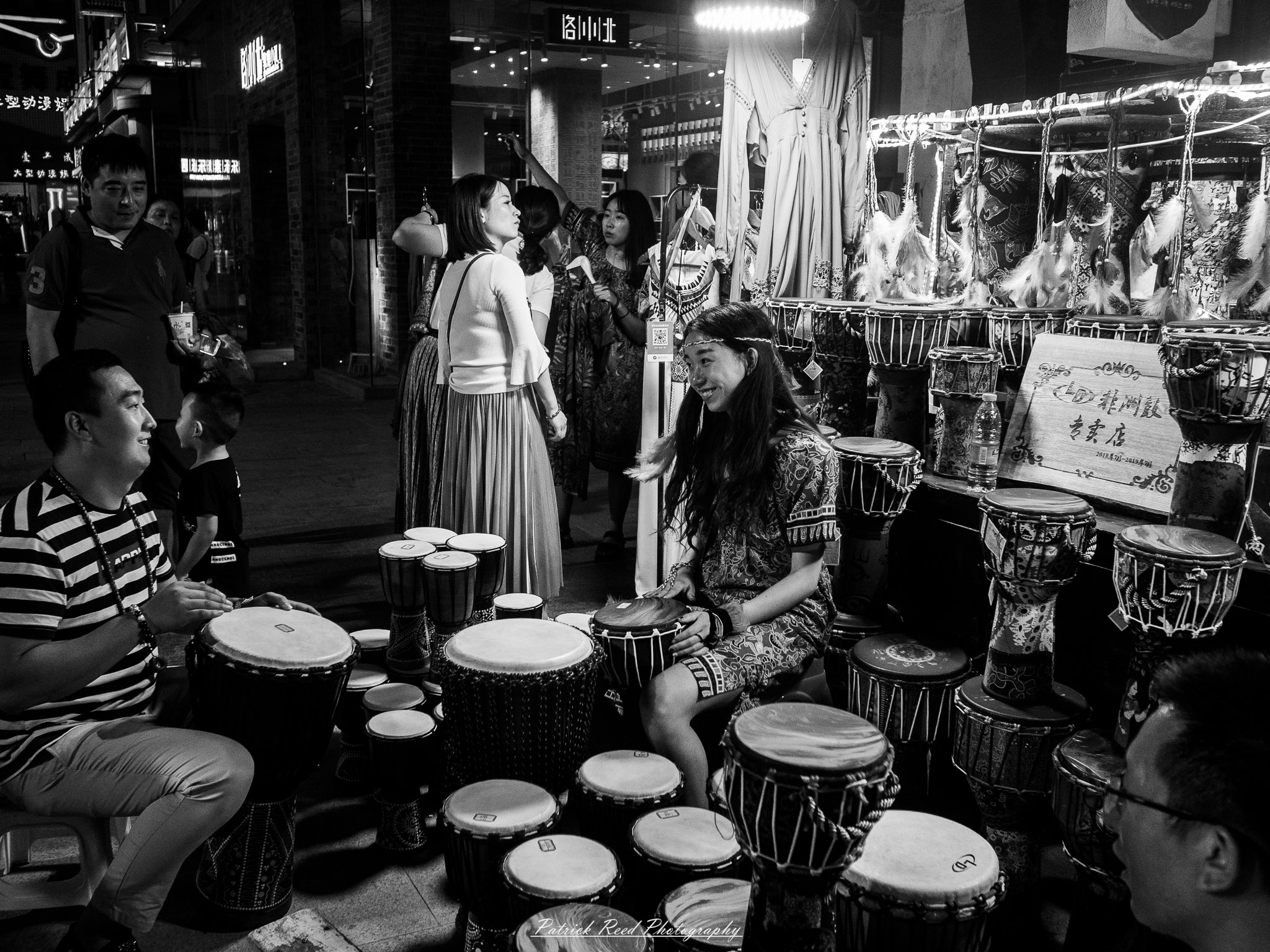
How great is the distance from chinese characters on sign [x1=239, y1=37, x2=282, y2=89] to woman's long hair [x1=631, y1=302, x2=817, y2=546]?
37.0 ft

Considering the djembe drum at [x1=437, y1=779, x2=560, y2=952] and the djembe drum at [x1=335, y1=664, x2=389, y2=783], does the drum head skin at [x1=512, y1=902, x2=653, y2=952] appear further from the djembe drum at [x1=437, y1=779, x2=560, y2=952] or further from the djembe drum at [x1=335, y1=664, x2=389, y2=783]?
the djembe drum at [x1=335, y1=664, x2=389, y2=783]

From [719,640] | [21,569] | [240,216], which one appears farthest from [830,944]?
[240,216]

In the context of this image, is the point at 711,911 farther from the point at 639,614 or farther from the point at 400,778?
the point at 400,778

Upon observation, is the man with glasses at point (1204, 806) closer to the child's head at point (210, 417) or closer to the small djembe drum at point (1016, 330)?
the small djembe drum at point (1016, 330)

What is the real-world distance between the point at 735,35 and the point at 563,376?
1.89 metres

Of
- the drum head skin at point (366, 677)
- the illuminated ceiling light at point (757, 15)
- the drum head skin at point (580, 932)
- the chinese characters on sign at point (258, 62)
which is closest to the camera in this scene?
the drum head skin at point (580, 932)

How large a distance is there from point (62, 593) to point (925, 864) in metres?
1.81

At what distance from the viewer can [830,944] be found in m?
1.76

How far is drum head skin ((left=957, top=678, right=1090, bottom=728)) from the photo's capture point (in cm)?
256

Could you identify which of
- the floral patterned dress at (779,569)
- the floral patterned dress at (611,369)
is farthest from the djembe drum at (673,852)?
the floral patterned dress at (611,369)

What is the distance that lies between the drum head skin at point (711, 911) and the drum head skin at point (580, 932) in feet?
0.26

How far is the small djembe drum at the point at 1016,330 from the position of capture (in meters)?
3.46

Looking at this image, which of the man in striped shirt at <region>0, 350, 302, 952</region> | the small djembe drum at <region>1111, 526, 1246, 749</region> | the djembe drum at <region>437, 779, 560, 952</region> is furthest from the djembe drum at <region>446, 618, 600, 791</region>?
the small djembe drum at <region>1111, 526, 1246, 749</region>

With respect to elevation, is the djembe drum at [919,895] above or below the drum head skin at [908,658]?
below
